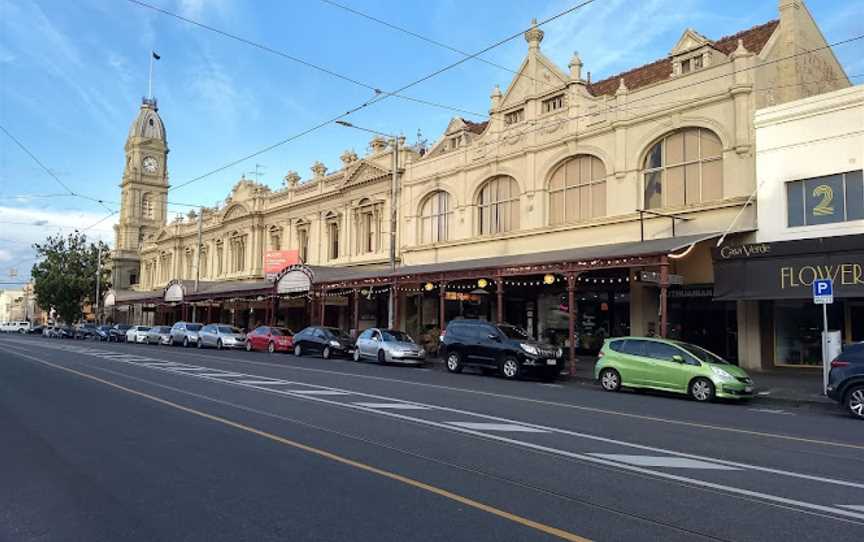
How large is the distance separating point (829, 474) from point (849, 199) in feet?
46.1

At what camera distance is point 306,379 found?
58.1 feet

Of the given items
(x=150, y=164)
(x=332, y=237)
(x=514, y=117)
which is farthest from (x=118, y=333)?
(x=514, y=117)

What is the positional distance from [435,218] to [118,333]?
103 feet

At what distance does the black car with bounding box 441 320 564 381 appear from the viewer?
1997 cm

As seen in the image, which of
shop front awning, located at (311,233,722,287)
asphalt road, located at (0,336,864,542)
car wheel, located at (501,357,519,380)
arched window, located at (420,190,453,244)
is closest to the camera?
asphalt road, located at (0,336,864,542)

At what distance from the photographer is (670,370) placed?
16.0 metres

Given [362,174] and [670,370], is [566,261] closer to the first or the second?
[670,370]

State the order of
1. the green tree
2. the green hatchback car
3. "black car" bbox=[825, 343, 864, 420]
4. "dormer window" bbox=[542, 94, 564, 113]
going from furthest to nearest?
1. the green tree
2. "dormer window" bbox=[542, 94, 564, 113]
3. the green hatchback car
4. "black car" bbox=[825, 343, 864, 420]

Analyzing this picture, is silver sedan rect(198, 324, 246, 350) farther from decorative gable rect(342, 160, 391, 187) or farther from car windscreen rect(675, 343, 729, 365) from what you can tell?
car windscreen rect(675, 343, 729, 365)

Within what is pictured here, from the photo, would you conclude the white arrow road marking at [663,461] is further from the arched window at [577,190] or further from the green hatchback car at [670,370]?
the arched window at [577,190]

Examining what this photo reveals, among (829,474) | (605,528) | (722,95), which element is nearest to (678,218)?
(722,95)

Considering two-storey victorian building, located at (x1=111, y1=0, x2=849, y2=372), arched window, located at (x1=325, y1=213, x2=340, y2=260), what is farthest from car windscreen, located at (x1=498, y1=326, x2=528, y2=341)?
arched window, located at (x1=325, y1=213, x2=340, y2=260)

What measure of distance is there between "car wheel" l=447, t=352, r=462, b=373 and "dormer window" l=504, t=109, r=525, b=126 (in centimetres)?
1215

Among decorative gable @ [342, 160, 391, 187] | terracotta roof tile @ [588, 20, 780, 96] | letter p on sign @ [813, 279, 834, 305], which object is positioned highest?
terracotta roof tile @ [588, 20, 780, 96]
